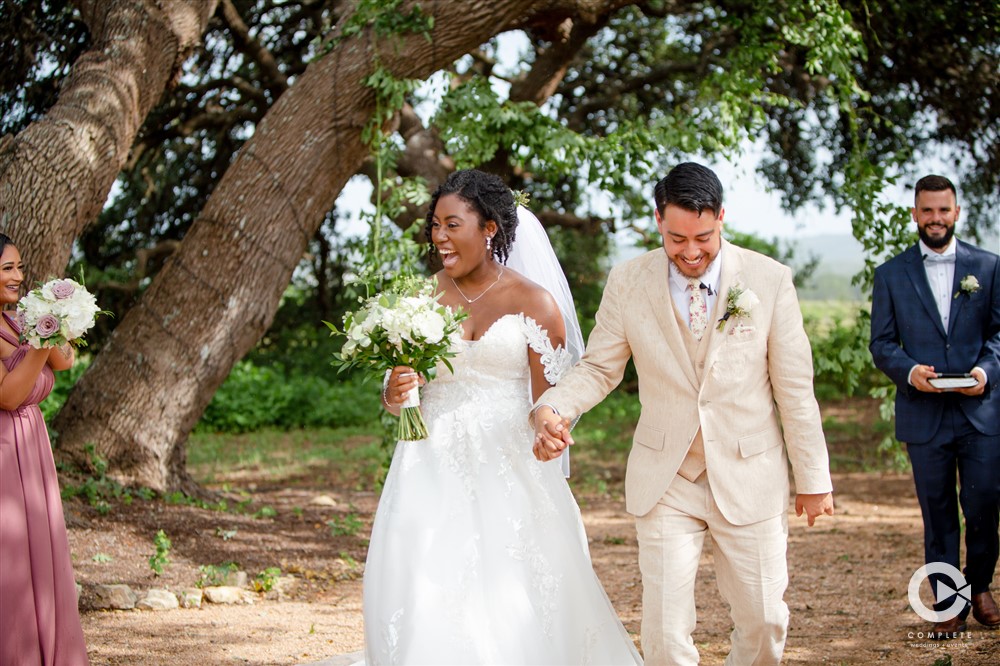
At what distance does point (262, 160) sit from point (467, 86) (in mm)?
1762

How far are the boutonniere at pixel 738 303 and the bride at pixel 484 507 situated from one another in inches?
34.6

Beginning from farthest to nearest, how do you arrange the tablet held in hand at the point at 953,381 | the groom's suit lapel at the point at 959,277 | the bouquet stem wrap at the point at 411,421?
1. the groom's suit lapel at the point at 959,277
2. the tablet held in hand at the point at 953,381
3. the bouquet stem wrap at the point at 411,421

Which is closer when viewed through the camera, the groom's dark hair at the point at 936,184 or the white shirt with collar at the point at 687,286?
the white shirt with collar at the point at 687,286

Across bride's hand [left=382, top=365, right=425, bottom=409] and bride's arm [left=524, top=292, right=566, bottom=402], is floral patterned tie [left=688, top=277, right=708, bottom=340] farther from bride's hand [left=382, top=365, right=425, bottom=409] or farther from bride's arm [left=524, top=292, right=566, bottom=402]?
bride's hand [left=382, top=365, right=425, bottom=409]

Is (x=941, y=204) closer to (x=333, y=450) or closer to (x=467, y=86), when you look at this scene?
(x=467, y=86)

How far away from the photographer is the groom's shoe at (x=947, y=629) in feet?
17.0

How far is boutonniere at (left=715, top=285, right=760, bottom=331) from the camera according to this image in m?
3.65

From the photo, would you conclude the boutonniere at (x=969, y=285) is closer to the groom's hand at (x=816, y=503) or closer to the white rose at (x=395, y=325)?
the groom's hand at (x=816, y=503)

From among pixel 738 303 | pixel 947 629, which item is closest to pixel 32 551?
pixel 738 303

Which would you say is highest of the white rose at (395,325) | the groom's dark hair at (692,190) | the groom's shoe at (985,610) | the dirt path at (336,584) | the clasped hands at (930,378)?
the groom's dark hair at (692,190)

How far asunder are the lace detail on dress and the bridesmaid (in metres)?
1.97

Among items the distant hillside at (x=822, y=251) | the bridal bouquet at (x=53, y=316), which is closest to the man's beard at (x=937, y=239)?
the bridal bouquet at (x=53, y=316)

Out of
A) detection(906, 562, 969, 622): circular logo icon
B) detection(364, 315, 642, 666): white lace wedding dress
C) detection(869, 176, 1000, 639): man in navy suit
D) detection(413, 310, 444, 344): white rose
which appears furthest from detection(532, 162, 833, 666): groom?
detection(906, 562, 969, 622): circular logo icon

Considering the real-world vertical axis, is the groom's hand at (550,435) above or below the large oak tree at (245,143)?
below
